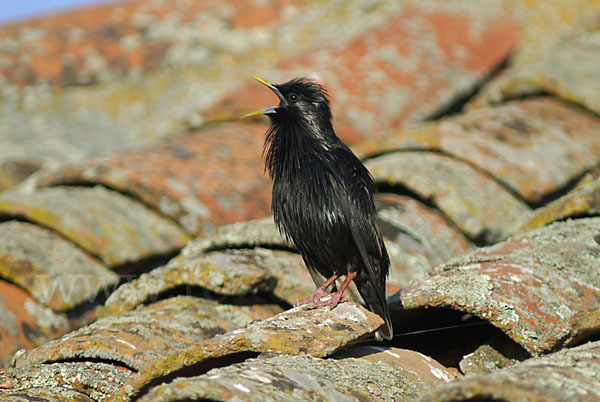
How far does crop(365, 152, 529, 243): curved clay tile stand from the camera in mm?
4383

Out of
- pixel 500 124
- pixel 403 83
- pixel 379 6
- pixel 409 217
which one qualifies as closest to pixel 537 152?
pixel 500 124

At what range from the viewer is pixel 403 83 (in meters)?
6.66

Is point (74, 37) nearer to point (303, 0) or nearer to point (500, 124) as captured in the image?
point (303, 0)

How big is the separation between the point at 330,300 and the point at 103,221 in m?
1.94

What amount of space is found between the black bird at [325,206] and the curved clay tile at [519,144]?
1565mm

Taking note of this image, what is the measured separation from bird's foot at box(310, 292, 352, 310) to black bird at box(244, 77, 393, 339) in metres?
0.06

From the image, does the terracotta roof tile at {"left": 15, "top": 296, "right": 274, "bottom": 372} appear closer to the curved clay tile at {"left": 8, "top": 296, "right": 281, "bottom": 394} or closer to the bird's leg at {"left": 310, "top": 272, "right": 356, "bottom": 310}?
the curved clay tile at {"left": 8, "top": 296, "right": 281, "bottom": 394}

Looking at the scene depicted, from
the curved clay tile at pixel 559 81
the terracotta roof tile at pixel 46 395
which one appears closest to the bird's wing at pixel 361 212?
the terracotta roof tile at pixel 46 395

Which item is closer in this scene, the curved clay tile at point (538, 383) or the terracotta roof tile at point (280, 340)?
the curved clay tile at point (538, 383)

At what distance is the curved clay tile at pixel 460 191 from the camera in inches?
173

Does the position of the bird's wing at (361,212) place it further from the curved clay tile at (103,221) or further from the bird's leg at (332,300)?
the curved clay tile at (103,221)

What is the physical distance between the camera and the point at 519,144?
5.16 metres

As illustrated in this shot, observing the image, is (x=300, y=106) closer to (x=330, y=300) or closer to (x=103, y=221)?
(x=330, y=300)

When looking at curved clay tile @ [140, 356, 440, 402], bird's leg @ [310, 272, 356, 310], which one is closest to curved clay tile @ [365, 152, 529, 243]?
bird's leg @ [310, 272, 356, 310]
